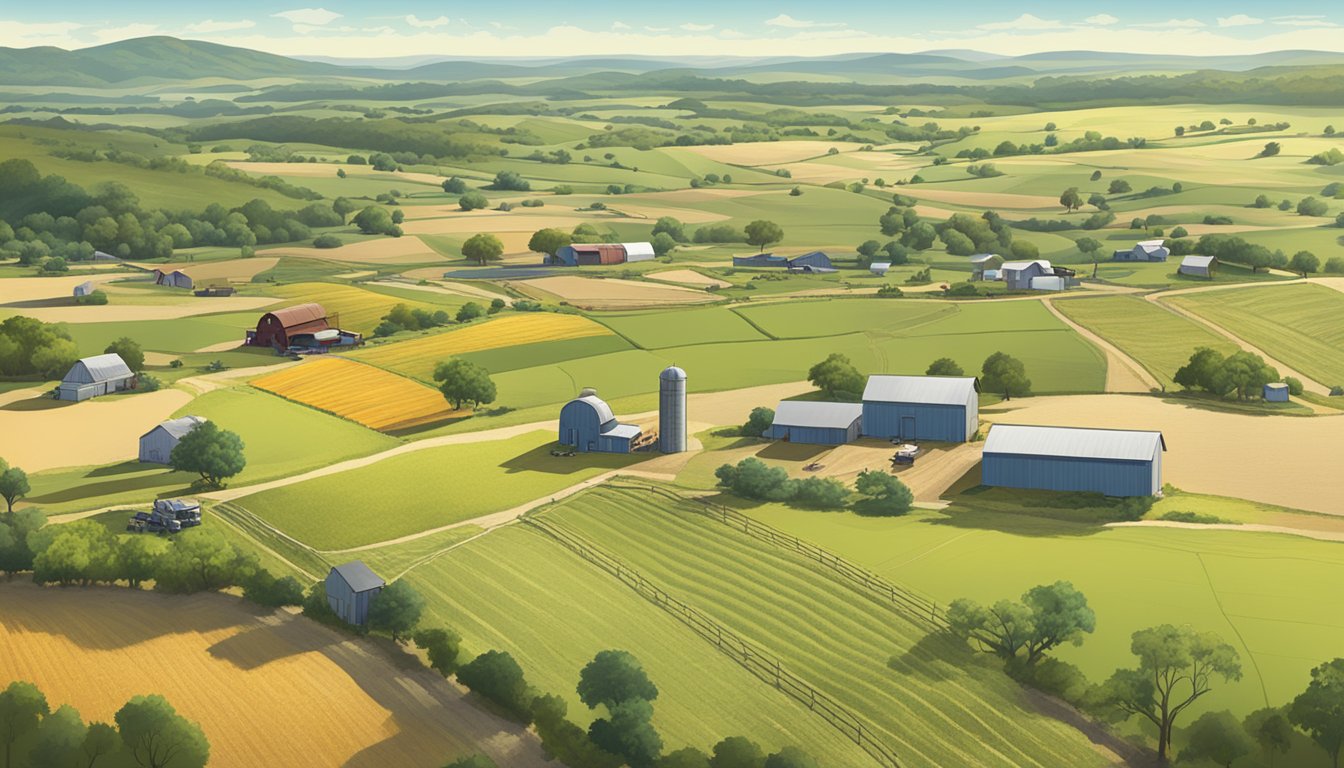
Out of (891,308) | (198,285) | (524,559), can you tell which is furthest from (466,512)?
(198,285)

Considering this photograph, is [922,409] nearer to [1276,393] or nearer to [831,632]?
[1276,393]

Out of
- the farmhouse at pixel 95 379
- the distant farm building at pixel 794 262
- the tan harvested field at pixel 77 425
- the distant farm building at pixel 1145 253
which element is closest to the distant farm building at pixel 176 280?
the farmhouse at pixel 95 379

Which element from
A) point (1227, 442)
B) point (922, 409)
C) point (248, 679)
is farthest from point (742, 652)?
point (1227, 442)

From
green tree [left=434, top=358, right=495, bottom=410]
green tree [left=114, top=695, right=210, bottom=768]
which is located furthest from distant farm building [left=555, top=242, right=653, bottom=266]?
green tree [left=114, top=695, right=210, bottom=768]

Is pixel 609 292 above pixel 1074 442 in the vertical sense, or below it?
below

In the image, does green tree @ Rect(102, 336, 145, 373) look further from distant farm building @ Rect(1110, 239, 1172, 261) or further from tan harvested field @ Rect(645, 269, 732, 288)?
distant farm building @ Rect(1110, 239, 1172, 261)

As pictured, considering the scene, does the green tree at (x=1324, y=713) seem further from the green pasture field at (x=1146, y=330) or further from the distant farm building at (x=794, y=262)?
the distant farm building at (x=794, y=262)
